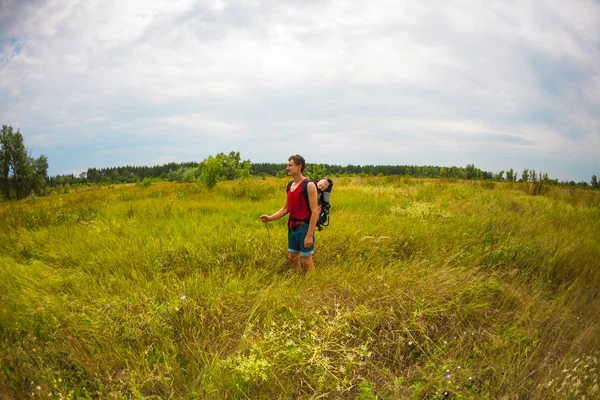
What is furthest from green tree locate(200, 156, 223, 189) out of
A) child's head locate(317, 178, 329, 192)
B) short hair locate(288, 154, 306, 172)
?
child's head locate(317, 178, 329, 192)

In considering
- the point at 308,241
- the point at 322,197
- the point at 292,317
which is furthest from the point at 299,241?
the point at 292,317

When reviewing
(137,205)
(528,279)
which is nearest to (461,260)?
(528,279)

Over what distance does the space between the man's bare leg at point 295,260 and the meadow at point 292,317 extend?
221 mm

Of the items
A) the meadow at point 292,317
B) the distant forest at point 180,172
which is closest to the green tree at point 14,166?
the distant forest at point 180,172

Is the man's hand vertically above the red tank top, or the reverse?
the red tank top

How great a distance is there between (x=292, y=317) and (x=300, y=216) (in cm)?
140

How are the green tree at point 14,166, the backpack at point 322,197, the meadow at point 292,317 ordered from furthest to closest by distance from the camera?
the green tree at point 14,166, the backpack at point 322,197, the meadow at point 292,317

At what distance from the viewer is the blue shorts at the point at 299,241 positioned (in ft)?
12.9

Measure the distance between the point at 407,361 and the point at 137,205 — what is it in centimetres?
836

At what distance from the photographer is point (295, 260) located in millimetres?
4188

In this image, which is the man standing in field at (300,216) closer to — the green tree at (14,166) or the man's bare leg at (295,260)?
the man's bare leg at (295,260)

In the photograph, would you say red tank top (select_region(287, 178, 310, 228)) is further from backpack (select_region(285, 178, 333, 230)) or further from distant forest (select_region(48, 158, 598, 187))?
distant forest (select_region(48, 158, 598, 187))

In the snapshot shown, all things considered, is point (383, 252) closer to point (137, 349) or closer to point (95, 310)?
point (137, 349)

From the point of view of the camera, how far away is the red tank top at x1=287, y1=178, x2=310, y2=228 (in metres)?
3.90
